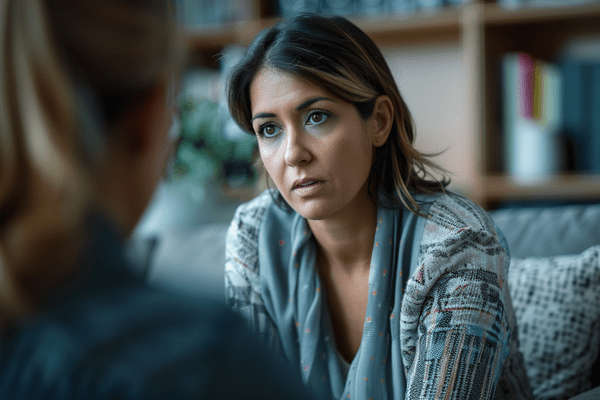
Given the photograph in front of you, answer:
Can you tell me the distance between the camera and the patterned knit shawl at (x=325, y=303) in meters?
0.91

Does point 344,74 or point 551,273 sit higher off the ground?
point 344,74

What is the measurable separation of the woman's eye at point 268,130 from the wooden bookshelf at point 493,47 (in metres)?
1.00

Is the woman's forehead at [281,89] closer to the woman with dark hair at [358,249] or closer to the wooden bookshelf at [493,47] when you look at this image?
the woman with dark hair at [358,249]

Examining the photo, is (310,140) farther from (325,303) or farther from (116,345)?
(116,345)

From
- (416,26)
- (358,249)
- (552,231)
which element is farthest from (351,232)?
(416,26)

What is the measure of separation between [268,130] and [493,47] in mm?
1411

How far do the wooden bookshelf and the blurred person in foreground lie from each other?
1.57m

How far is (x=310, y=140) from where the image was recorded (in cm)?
88

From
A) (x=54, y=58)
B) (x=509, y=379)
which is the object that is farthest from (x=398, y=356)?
(x=54, y=58)

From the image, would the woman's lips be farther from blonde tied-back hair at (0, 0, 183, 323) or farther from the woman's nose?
blonde tied-back hair at (0, 0, 183, 323)

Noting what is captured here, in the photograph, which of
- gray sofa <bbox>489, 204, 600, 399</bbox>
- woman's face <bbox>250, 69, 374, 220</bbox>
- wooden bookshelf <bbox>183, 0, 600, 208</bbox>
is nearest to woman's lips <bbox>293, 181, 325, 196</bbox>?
woman's face <bbox>250, 69, 374, 220</bbox>

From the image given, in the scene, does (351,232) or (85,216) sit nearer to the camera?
(85,216)

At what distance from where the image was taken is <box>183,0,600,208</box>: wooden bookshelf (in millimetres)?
1875

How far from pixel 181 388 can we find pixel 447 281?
0.61 m
